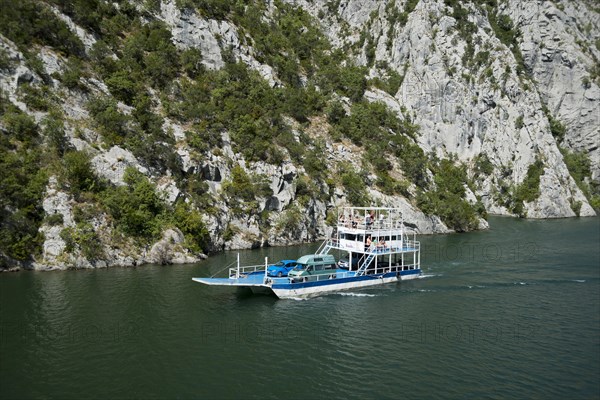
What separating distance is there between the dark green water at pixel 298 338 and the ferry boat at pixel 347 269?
1592 mm

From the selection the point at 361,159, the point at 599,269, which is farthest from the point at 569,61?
the point at 599,269

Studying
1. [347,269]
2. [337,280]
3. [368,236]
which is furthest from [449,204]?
[337,280]

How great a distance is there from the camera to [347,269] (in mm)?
49656

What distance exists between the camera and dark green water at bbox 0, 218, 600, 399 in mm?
24516

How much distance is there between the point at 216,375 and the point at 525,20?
530 feet

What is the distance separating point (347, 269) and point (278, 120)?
43.6 meters

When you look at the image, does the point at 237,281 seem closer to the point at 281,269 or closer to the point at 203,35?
the point at 281,269

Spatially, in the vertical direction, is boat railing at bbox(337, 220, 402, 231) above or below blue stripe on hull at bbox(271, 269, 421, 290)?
above

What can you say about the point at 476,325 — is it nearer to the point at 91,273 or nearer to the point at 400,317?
the point at 400,317

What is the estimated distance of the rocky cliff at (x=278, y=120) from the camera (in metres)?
54.2

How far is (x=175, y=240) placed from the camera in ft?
180

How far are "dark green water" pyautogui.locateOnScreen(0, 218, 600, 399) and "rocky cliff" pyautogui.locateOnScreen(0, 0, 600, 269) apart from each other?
10853 millimetres

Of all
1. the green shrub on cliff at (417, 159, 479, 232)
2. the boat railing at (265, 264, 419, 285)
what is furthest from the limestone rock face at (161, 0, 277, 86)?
the boat railing at (265, 264, 419, 285)

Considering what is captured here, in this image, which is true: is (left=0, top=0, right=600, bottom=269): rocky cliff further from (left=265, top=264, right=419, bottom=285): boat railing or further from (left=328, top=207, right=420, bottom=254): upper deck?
(left=328, top=207, right=420, bottom=254): upper deck
